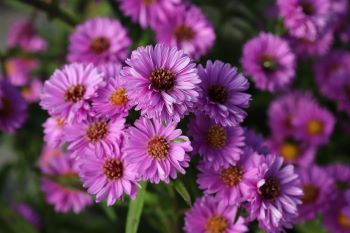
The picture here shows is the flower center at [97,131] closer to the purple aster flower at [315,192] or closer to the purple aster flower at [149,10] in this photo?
the purple aster flower at [149,10]

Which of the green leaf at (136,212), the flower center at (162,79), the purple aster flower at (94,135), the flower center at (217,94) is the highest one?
the flower center at (162,79)

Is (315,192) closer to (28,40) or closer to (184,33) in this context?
(184,33)

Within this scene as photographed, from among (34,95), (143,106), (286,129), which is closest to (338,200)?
(286,129)

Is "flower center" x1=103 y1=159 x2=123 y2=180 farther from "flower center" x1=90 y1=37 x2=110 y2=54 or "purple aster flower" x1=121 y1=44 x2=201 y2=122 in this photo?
"flower center" x1=90 y1=37 x2=110 y2=54

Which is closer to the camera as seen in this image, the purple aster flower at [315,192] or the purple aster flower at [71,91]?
the purple aster flower at [71,91]

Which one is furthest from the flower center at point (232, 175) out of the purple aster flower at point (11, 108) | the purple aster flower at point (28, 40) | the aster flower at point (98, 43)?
the purple aster flower at point (28, 40)

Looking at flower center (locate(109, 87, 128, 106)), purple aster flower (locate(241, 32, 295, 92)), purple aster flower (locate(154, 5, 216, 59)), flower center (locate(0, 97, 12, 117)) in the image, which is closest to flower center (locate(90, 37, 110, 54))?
purple aster flower (locate(154, 5, 216, 59))
